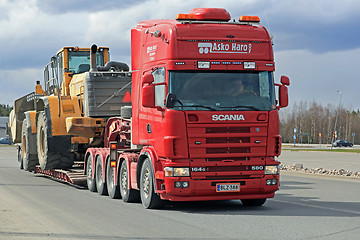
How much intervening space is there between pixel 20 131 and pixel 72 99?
26.0ft

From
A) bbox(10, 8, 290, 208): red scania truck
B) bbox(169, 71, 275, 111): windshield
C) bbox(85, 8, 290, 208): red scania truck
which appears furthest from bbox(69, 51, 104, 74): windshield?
bbox(169, 71, 275, 111): windshield

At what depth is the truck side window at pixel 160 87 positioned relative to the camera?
12.0 metres

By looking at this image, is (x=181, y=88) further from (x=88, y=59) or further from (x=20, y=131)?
(x=20, y=131)

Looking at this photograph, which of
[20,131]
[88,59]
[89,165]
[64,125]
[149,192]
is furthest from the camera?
[20,131]

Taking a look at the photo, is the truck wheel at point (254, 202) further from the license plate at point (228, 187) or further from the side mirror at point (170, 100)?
the side mirror at point (170, 100)

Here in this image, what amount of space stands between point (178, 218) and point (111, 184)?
178 inches

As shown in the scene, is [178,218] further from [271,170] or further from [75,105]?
[75,105]

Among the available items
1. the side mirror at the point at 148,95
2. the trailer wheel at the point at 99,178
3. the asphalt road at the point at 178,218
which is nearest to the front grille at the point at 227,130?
the side mirror at the point at 148,95

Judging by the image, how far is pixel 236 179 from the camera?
39.7 ft

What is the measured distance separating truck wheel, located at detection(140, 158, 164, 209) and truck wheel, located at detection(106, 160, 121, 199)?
6.63 feet

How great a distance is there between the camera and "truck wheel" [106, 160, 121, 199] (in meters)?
15.1

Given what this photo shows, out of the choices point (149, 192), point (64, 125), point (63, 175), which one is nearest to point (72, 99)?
point (64, 125)

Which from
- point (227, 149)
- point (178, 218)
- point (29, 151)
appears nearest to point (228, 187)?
point (227, 149)

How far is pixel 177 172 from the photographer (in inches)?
464
